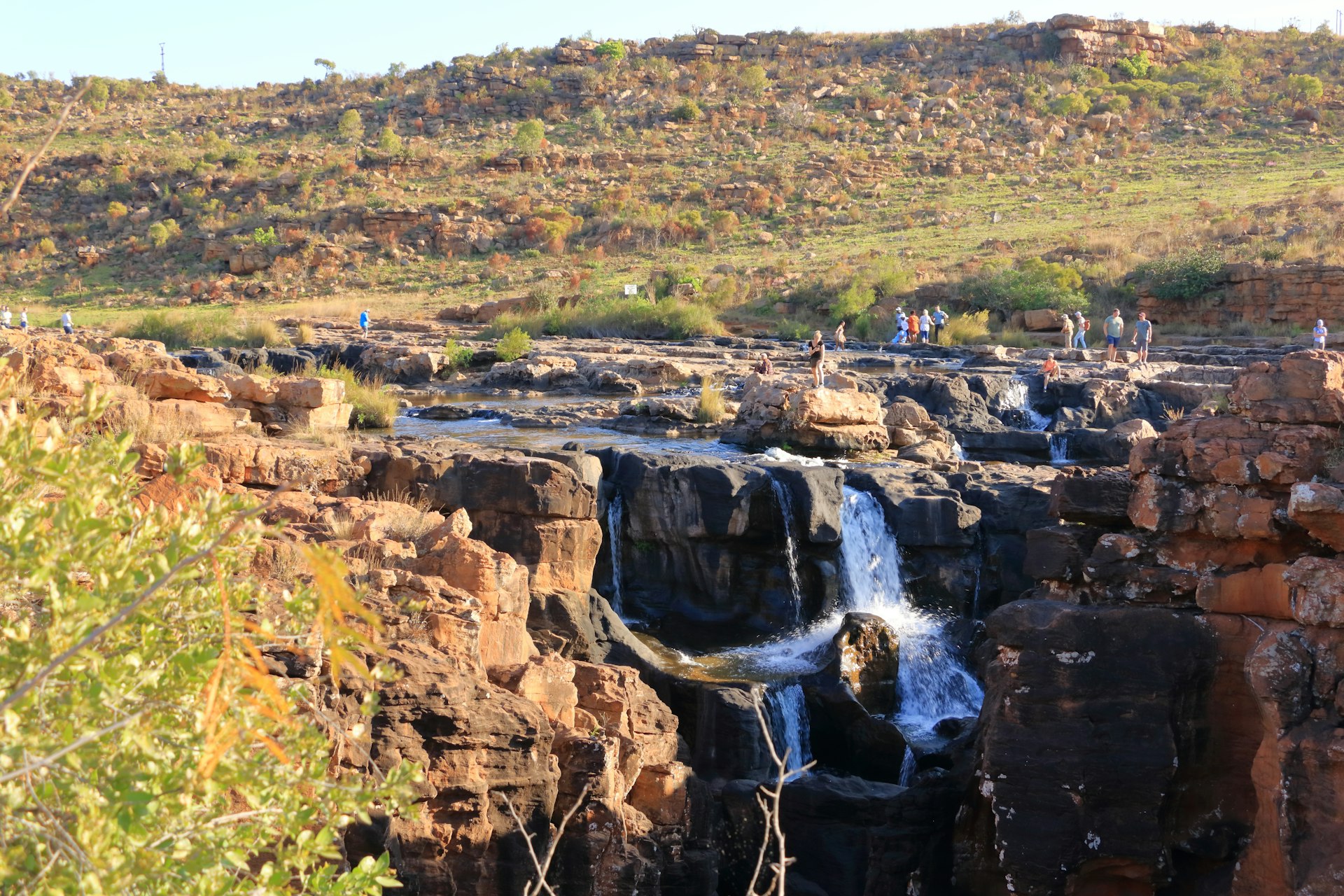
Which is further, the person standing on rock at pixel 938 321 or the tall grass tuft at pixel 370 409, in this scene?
the person standing on rock at pixel 938 321

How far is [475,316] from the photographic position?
35.5 m

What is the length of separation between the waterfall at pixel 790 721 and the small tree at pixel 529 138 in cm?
4403

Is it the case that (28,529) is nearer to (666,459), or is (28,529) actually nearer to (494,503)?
(494,503)

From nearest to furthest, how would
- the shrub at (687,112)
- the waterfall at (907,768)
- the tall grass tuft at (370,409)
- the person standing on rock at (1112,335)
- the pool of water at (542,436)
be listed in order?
the waterfall at (907,768)
the pool of water at (542,436)
the tall grass tuft at (370,409)
the person standing on rock at (1112,335)
the shrub at (687,112)

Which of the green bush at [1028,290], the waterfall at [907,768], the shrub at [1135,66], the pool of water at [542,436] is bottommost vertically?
the waterfall at [907,768]

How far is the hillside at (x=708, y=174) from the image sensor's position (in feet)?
125

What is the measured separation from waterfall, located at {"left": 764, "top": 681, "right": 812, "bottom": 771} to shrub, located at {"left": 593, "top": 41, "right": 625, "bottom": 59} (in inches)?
2225

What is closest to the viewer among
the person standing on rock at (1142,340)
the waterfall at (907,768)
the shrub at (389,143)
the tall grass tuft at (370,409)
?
the waterfall at (907,768)

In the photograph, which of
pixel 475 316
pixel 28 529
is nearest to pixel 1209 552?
A: pixel 28 529

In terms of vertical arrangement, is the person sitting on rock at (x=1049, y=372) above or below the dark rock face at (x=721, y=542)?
above

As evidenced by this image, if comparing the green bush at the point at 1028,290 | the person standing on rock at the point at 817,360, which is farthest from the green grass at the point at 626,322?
the person standing on rock at the point at 817,360

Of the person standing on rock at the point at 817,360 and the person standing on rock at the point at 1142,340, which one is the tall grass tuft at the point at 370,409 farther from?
the person standing on rock at the point at 1142,340

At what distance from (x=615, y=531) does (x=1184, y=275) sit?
2375 cm

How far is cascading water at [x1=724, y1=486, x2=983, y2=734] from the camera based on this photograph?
11.9 metres
